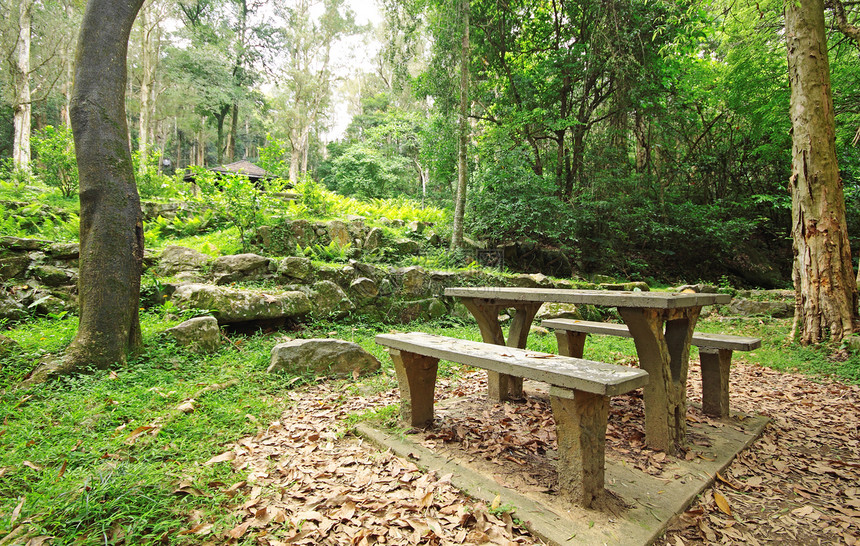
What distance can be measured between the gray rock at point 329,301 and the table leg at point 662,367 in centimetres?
404

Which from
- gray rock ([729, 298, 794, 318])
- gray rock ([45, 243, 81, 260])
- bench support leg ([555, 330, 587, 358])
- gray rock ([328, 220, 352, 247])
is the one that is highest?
gray rock ([328, 220, 352, 247])

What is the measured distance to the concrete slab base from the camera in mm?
1731

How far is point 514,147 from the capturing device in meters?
10.2

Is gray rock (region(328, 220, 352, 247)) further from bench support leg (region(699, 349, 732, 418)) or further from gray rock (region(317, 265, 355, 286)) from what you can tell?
bench support leg (region(699, 349, 732, 418))

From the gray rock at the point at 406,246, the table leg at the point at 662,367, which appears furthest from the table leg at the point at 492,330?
the gray rock at the point at 406,246

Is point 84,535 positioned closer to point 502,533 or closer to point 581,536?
point 502,533

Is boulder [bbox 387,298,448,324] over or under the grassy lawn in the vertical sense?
over

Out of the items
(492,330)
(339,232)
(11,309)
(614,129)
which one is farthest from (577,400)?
(614,129)

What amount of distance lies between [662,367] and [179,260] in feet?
19.9

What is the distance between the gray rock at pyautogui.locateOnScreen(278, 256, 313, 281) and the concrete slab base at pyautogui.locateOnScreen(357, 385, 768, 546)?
10.7ft

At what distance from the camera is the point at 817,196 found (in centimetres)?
536

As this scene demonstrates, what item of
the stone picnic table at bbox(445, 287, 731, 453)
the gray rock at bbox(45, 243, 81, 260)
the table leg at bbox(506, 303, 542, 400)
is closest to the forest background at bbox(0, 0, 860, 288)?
the gray rock at bbox(45, 243, 81, 260)

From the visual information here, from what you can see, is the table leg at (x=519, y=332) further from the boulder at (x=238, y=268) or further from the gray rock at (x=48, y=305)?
the gray rock at (x=48, y=305)

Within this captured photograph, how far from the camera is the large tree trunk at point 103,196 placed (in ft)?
11.5
